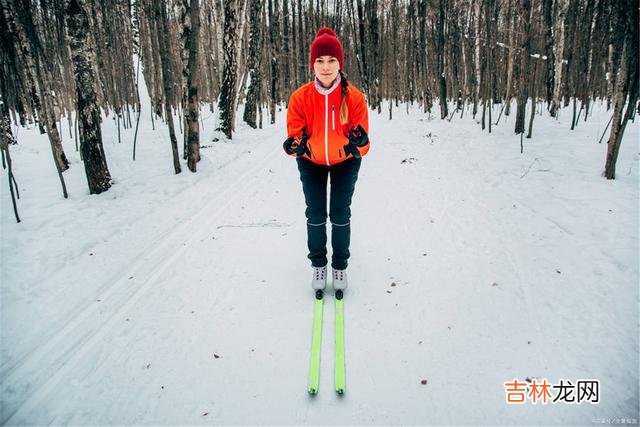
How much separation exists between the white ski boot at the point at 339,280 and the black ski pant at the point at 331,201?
4cm

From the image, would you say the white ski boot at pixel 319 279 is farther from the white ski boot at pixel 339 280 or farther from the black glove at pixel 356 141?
the black glove at pixel 356 141

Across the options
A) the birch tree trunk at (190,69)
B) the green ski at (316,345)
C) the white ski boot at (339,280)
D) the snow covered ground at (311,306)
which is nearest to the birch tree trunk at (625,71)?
the snow covered ground at (311,306)

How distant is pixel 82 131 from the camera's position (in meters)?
5.59

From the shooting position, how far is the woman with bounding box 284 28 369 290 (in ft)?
8.30

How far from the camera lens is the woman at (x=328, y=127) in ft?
8.30

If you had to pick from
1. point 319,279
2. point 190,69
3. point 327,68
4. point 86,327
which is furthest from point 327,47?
point 190,69

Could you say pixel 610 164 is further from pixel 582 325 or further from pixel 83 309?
pixel 83 309

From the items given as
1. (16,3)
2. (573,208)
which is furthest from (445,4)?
(16,3)

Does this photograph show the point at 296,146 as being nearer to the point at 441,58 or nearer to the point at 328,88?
the point at 328,88

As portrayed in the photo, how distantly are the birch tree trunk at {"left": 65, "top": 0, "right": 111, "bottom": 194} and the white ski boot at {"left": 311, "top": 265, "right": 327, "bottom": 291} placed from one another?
186 inches

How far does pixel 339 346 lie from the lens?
7.53ft

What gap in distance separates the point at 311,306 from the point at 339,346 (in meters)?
0.53

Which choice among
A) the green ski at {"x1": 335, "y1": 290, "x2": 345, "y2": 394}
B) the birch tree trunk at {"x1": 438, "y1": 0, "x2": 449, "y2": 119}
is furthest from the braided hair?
the birch tree trunk at {"x1": 438, "y1": 0, "x2": 449, "y2": 119}

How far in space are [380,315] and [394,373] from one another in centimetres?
57
